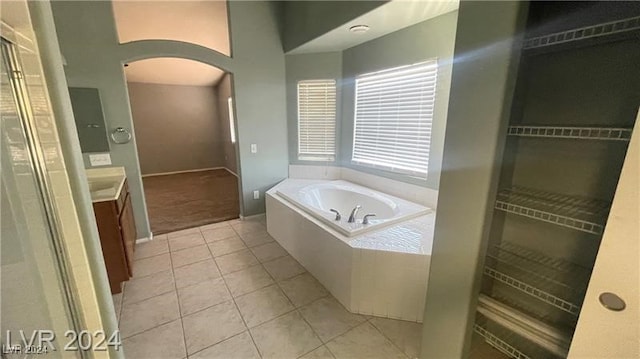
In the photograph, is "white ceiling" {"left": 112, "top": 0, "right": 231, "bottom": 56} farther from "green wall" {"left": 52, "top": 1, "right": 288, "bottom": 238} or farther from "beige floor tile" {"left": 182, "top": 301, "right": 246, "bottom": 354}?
"beige floor tile" {"left": 182, "top": 301, "right": 246, "bottom": 354}

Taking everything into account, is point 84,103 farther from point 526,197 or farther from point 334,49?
point 526,197

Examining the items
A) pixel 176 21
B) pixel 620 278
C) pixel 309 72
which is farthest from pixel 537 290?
pixel 176 21

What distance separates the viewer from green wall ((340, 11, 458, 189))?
2201mm

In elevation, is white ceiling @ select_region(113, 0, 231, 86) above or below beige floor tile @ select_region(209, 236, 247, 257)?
above

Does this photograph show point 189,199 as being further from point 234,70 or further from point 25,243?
point 25,243

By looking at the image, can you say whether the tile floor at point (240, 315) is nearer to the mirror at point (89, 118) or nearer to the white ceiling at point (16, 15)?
the mirror at point (89, 118)

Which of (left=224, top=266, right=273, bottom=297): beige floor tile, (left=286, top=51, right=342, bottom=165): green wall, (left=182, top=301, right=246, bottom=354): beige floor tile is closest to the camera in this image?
(left=182, top=301, right=246, bottom=354): beige floor tile

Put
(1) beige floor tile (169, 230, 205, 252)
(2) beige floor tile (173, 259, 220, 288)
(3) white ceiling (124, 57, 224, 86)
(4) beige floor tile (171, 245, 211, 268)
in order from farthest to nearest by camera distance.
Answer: (3) white ceiling (124, 57, 224, 86), (1) beige floor tile (169, 230, 205, 252), (4) beige floor tile (171, 245, 211, 268), (2) beige floor tile (173, 259, 220, 288)

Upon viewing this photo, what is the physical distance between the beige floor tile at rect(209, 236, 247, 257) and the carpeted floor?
0.69 metres

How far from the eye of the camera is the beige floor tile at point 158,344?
1.64 meters

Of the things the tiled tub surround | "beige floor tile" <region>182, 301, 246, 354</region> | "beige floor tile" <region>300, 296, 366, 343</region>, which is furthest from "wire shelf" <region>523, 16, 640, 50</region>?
"beige floor tile" <region>182, 301, 246, 354</region>

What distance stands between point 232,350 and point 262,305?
1.37 feet

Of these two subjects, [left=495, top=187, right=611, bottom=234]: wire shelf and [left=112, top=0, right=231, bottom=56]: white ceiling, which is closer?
[left=495, top=187, right=611, bottom=234]: wire shelf

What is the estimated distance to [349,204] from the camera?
3162 mm
